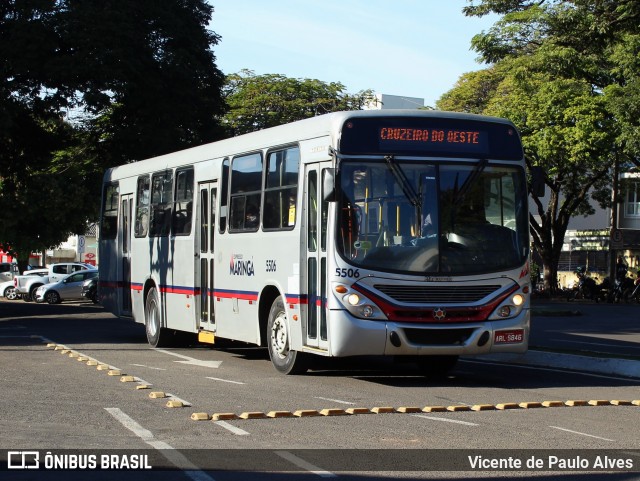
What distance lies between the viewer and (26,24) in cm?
3422

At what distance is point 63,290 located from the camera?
4788 centimetres

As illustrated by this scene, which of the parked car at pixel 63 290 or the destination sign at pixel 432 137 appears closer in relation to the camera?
the destination sign at pixel 432 137

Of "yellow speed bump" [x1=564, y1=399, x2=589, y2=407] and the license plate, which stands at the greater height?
the license plate

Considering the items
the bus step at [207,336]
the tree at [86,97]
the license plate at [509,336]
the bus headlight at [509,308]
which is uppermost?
the tree at [86,97]

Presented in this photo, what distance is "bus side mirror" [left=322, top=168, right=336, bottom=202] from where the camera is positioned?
13.2m

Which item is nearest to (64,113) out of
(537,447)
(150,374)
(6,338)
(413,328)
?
(6,338)

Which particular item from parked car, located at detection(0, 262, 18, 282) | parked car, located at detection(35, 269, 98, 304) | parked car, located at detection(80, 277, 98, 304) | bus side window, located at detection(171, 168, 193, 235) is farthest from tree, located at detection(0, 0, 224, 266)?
bus side window, located at detection(171, 168, 193, 235)

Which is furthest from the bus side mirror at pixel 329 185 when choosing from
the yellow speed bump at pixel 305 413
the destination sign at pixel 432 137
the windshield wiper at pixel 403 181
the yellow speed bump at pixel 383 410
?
the yellow speed bump at pixel 305 413

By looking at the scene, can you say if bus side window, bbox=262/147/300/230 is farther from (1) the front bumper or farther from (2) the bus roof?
(1) the front bumper

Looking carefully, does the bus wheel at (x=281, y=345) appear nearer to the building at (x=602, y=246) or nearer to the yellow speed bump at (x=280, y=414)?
the yellow speed bump at (x=280, y=414)

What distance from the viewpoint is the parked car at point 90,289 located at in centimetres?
4665

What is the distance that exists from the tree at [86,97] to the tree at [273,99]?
19.2 metres

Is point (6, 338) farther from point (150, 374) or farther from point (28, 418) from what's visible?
point (28, 418)

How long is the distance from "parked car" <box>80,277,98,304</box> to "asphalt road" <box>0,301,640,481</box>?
2921 cm
